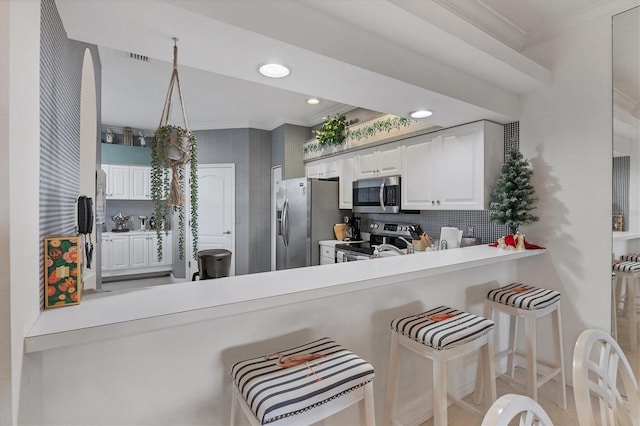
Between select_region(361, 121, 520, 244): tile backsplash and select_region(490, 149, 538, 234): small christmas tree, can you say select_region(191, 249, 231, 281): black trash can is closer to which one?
A: select_region(490, 149, 538, 234): small christmas tree

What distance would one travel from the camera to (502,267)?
2412 mm

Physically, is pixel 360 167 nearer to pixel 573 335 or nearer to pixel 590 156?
pixel 590 156

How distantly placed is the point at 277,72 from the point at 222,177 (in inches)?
150

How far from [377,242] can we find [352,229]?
463 millimetres

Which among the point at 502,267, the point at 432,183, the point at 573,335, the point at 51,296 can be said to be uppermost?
the point at 432,183

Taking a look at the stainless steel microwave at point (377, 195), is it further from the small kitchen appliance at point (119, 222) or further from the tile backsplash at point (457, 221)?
the small kitchen appliance at point (119, 222)

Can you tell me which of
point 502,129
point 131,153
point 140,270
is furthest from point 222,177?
point 502,129

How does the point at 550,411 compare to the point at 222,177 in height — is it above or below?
below

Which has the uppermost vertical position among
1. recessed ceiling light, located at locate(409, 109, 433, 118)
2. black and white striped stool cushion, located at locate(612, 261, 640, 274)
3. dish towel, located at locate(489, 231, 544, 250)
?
recessed ceiling light, located at locate(409, 109, 433, 118)

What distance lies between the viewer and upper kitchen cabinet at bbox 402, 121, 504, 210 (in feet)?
8.20

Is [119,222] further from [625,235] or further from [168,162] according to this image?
[625,235]

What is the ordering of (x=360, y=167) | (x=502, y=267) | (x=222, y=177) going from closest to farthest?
(x=502, y=267) → (x=360, y=167) → (x=222, y=177)

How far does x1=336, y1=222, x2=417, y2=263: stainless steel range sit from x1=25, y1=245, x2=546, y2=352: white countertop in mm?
1545

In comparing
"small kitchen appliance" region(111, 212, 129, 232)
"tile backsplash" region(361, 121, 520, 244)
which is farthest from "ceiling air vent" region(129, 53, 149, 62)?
"small kitchen appliance" region(111, 212, 129, 232)
